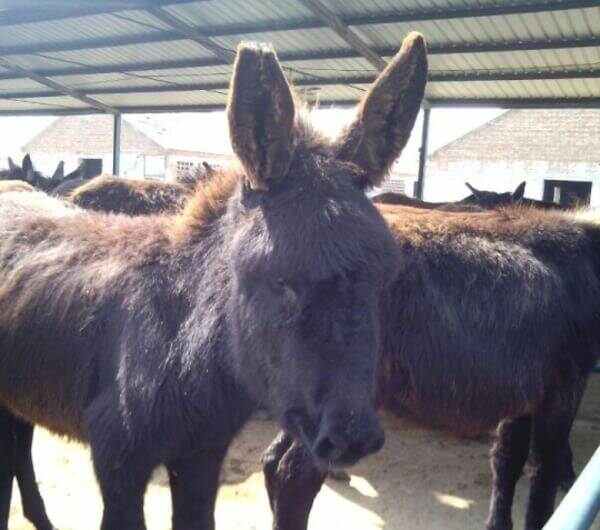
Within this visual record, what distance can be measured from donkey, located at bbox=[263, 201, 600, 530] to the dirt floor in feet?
2.14

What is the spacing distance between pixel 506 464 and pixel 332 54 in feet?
25.4

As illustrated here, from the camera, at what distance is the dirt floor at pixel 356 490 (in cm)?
447

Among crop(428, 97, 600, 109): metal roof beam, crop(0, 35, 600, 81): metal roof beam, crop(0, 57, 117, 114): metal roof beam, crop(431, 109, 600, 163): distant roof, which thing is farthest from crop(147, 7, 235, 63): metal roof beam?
crop(431, 109, 600, 163): distant roof

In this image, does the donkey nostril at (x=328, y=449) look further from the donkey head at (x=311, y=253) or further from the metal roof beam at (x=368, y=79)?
the metal roof beam at (x=368, y=79)

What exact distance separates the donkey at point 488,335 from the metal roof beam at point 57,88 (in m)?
12.1

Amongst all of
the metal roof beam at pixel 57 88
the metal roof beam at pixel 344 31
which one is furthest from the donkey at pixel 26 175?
the metal roof beam at pixel 344 31

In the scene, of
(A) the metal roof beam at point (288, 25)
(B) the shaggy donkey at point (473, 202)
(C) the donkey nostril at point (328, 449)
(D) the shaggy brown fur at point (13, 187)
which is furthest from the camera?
(A) the metal roof beam at point (288, 25)

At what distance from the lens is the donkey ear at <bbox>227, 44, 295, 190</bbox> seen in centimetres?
203

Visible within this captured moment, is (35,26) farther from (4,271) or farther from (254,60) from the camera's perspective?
(254,60)

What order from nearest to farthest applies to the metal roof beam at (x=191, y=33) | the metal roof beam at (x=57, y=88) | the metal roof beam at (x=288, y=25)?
the metal roof beam at (x=288, y=25)
the metal roof beam at (x=191, y=33)
the metal roof beam at (x=57, y=88)

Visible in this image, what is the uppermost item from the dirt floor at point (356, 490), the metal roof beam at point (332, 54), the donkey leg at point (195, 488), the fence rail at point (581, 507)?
the metal roof beam at point (332, 54)

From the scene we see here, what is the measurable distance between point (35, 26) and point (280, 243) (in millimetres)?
10790

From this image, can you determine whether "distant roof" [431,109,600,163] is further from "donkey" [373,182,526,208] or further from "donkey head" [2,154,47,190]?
"donkey head" [2,154,47,190]

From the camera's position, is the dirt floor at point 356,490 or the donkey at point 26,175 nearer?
the dirt floor at point 356,490
